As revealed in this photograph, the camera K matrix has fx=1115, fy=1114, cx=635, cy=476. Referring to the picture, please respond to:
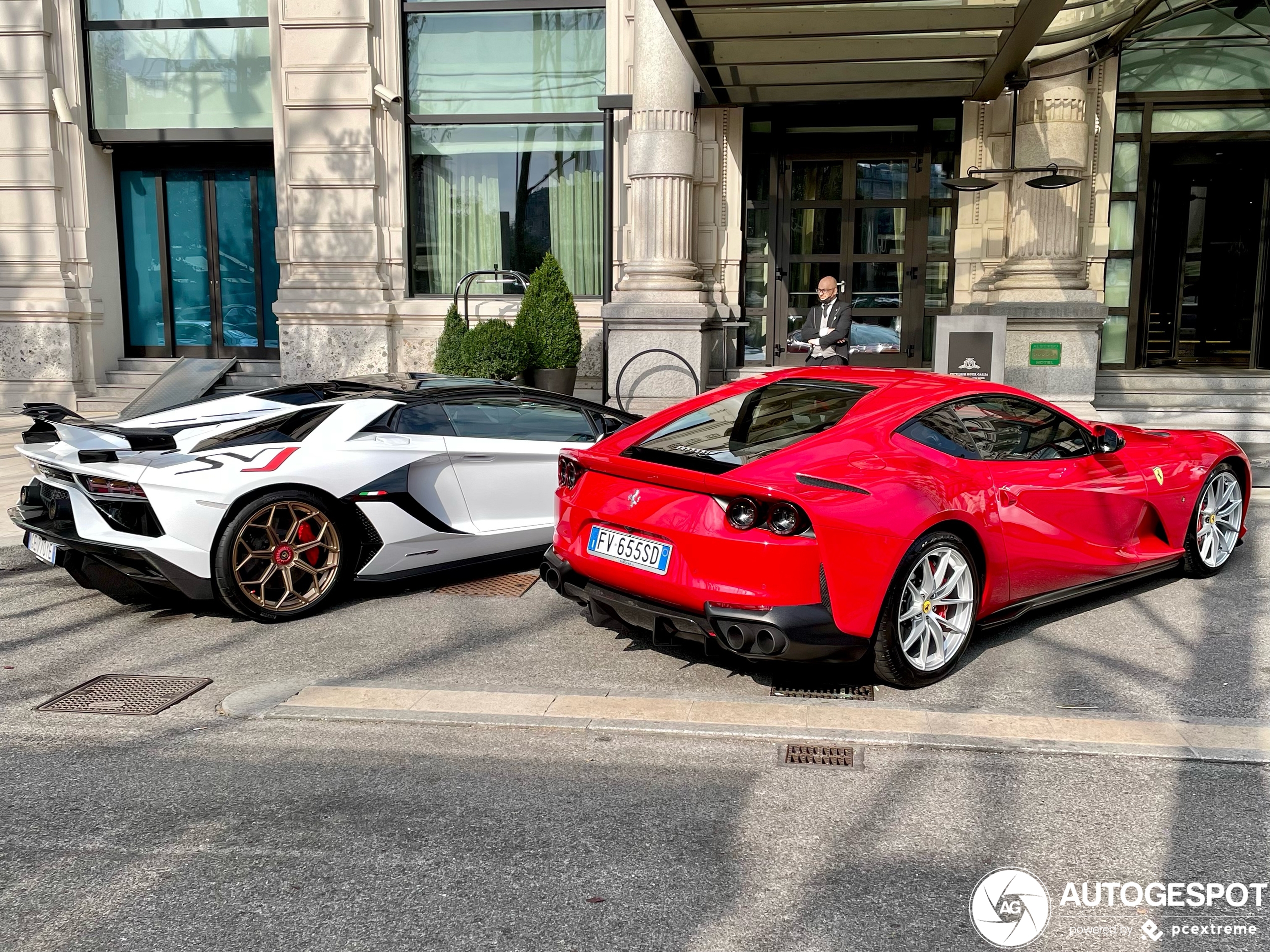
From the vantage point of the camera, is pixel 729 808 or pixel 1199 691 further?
pixel 1199 691

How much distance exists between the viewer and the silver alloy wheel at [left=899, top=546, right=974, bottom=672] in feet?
16.0

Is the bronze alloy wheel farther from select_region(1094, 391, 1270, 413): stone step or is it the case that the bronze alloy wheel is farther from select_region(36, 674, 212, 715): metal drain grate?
select_region(1094, 391, 1270, 413): stone step

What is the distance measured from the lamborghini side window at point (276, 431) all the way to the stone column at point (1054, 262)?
883cm

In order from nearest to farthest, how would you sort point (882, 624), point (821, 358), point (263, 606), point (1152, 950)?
point (1152, 950)
point (882, 624)
point (263, 606)
point (821, 358)

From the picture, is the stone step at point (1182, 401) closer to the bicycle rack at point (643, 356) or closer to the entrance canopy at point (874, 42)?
the entrance canopy at point (874, 42)

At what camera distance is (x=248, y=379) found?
15.5 metres

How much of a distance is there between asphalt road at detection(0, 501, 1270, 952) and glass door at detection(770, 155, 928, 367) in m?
9.75

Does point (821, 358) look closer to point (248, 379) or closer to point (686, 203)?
point (686, 203)

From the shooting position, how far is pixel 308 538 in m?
6.11

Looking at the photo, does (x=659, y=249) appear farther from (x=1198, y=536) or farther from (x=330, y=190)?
(x=1198, y=536)

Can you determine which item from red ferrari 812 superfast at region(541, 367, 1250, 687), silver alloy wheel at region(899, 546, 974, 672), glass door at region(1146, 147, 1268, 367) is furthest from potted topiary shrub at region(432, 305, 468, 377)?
glass door at region(1146, 147, 1268, 367)

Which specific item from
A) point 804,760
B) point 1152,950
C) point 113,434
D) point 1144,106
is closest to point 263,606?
point 113,434

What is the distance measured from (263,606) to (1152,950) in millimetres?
4535

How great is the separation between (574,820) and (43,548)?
3791mm
